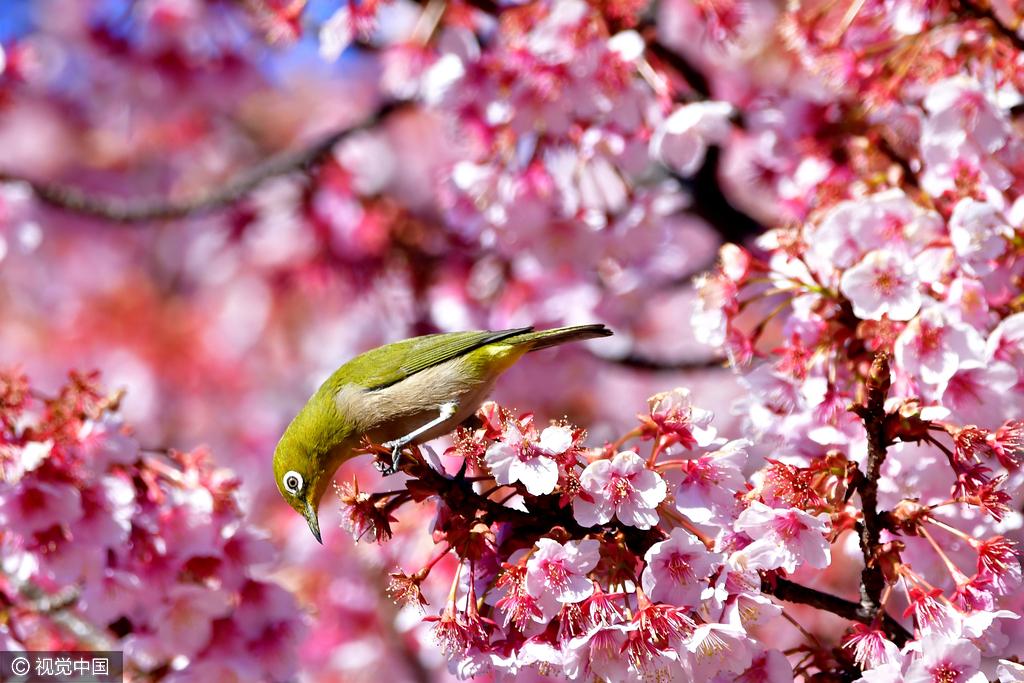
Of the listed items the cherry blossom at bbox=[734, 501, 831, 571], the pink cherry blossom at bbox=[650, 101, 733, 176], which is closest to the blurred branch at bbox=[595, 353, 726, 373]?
the pink cherry blossom at bbox=[650, 101, 733, 176]

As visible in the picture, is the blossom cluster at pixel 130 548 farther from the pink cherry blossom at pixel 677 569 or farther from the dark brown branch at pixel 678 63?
the dark brown branch at pixel 678 63

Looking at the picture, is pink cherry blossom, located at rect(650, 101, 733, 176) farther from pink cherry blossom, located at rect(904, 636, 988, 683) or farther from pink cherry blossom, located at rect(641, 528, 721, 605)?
pink cherry blossom, located at rect(904, 636, 988, 683)

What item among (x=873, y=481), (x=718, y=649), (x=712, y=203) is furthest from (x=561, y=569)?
(x=712, y=203)

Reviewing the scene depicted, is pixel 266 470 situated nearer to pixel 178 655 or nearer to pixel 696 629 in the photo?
pixel 178 655

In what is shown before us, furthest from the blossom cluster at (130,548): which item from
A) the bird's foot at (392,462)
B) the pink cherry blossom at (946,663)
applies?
the pink cherry blossom at (946,663)

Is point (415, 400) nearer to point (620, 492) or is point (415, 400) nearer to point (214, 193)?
point (620, 492)

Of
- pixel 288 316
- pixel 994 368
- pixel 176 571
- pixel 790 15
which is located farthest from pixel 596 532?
pixel 288 316
